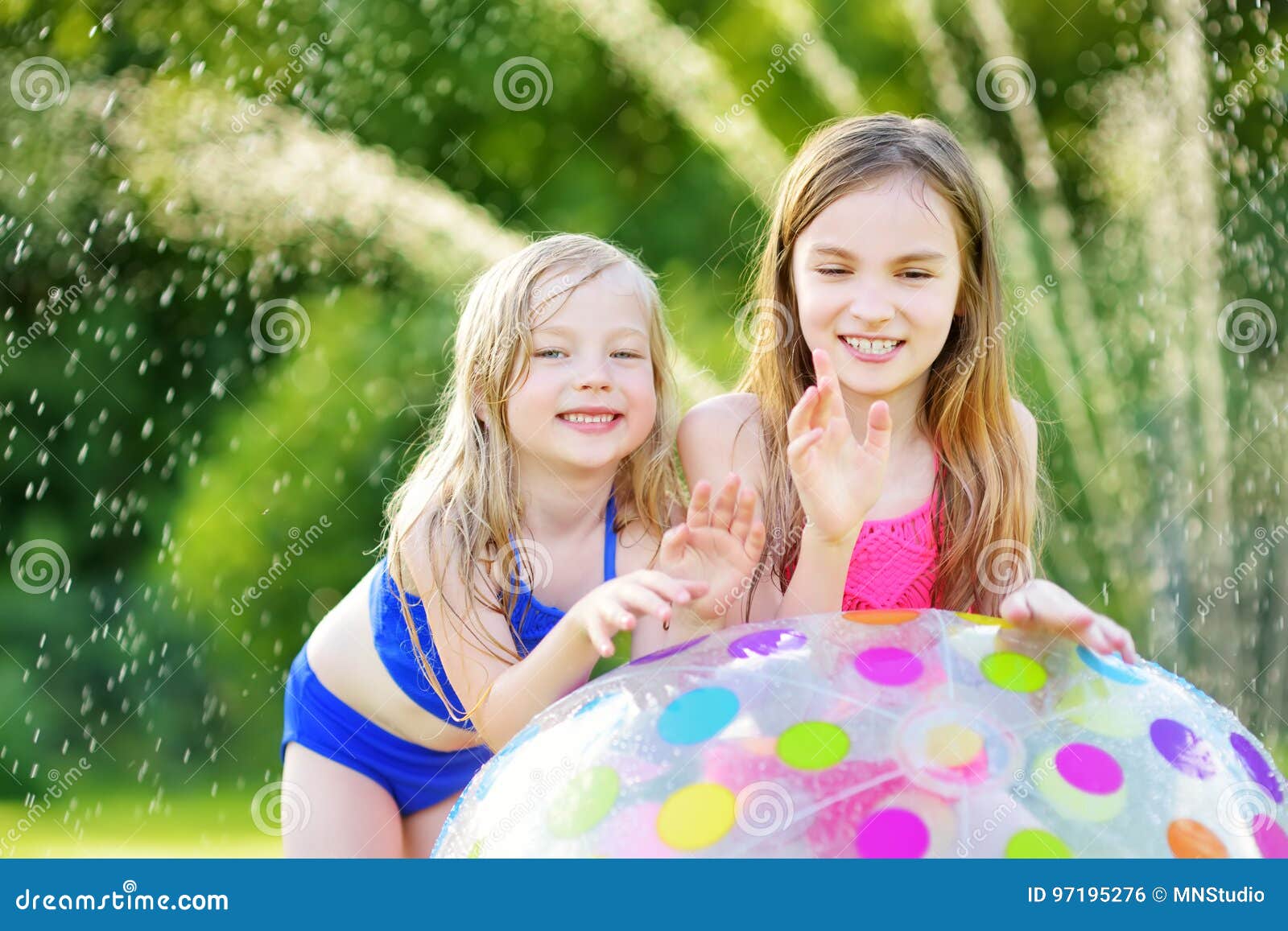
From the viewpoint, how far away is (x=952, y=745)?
2518 mm

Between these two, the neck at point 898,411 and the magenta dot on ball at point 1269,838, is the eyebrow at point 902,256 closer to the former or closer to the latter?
the neck at point 898,411

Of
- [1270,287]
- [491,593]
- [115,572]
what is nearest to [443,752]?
[491,593]

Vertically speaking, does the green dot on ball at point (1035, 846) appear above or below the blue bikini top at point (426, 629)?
above

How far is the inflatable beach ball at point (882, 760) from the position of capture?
96.0 inches

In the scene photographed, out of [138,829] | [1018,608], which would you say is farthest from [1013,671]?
[138,829]

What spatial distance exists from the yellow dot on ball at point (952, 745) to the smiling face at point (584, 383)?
4.24ft

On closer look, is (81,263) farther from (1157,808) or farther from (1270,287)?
(1157,808)

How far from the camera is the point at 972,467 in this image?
12.5ft

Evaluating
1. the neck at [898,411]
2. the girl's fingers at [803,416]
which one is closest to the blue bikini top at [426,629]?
the neck at [898,411]

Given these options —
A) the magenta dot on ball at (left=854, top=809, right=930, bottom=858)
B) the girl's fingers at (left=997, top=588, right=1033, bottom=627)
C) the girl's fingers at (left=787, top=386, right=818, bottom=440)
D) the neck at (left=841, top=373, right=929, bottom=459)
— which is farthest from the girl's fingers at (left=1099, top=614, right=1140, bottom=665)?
the neck at (left=841, top=373, right=929, bottom=459)

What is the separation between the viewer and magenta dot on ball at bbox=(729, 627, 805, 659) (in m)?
2.79

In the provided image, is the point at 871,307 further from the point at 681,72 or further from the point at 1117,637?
the point at 681,72

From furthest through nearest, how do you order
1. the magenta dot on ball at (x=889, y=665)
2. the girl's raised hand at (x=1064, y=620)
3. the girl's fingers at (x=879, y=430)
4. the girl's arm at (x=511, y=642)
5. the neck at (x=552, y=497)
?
the neck at (x=552, y=497), the girl's fingers at (x=879, y=430), the girl's arm at (x=511, y=642), the girl's raised hand at (x=1064, y=620), the magenta dot on ball at (x=889, y=665)
